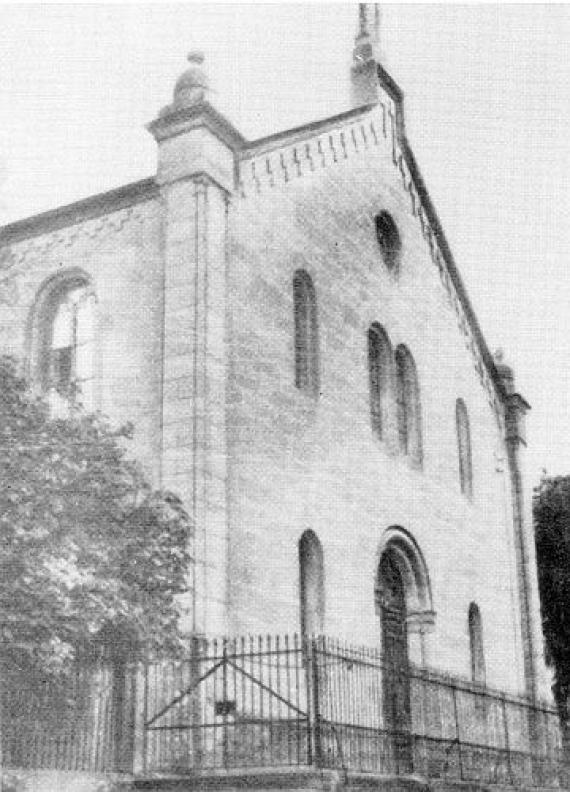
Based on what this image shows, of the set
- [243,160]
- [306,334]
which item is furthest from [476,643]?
[243,160]

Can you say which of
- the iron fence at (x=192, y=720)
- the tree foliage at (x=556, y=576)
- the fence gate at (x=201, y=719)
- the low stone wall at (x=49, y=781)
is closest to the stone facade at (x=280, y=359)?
the fence gate at (x=201, y=719)

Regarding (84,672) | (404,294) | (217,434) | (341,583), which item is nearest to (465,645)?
(341,583)

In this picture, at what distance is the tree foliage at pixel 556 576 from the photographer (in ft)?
96.8

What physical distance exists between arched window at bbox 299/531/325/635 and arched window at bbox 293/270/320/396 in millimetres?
2467

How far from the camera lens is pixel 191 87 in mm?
15945

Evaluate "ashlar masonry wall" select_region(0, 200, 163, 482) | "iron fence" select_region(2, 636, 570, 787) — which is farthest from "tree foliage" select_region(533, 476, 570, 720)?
"ashlar masonry wall" select_region(0, 200, 163, 482)

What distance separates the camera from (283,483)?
1599 centimetres

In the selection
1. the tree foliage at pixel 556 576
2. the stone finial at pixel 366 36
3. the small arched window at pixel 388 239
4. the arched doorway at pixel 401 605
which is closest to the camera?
the arched doorway at pixel 401 605

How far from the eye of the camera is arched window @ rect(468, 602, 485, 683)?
71.0ft

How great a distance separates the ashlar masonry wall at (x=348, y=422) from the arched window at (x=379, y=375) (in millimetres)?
246

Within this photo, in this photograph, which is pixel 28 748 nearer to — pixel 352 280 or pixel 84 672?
pixel 84 672

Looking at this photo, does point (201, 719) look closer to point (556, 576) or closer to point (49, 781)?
point (49, 781)

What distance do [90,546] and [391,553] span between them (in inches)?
362

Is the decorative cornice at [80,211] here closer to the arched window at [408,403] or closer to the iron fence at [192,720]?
the arched window at [408,403]
